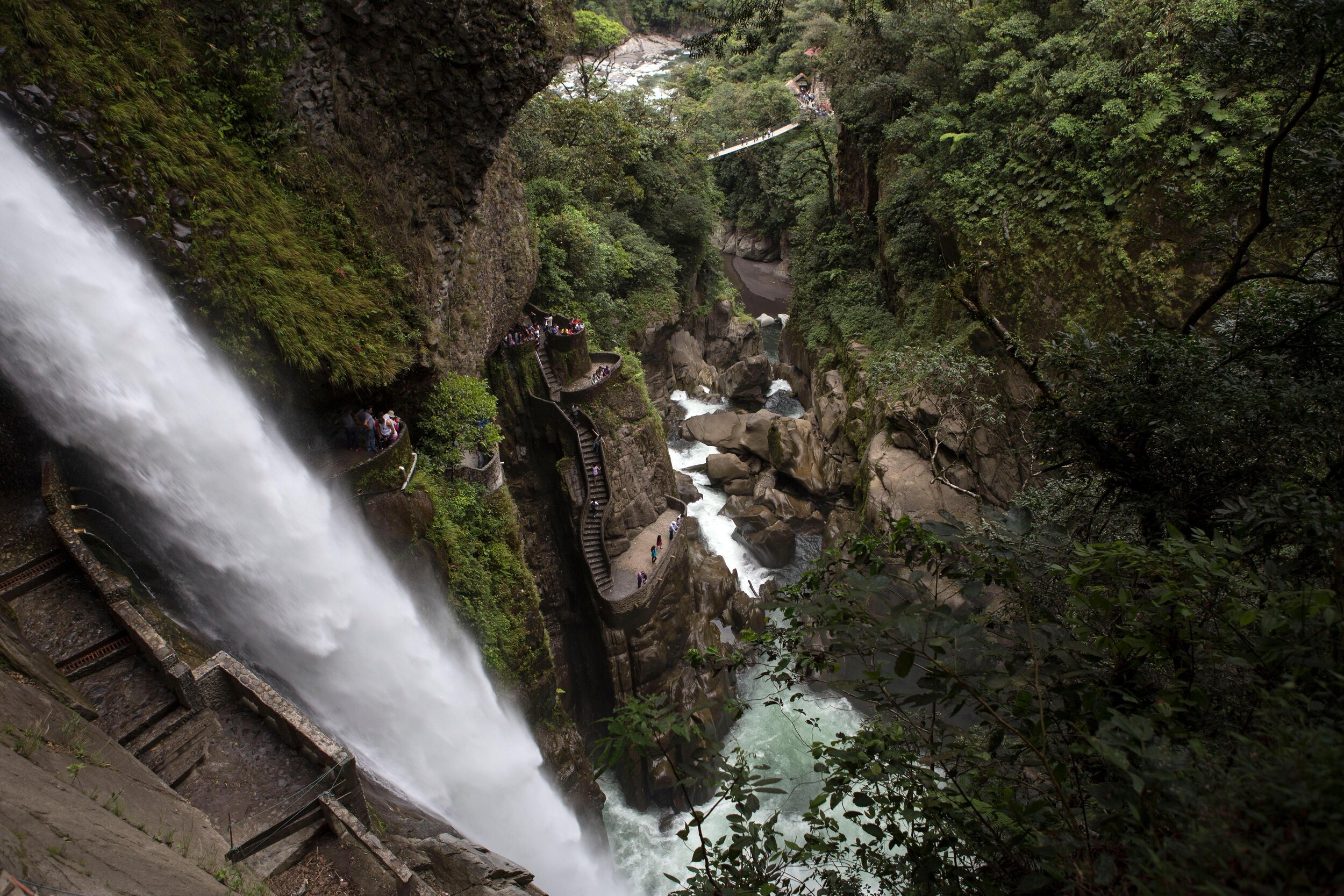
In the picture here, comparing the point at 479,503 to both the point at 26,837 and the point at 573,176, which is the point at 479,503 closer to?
the point at 26,837

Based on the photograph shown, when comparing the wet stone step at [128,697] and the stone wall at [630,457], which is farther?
the stone wall at [630,457]

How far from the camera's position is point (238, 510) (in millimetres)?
8453

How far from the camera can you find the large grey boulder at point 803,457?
2300cm

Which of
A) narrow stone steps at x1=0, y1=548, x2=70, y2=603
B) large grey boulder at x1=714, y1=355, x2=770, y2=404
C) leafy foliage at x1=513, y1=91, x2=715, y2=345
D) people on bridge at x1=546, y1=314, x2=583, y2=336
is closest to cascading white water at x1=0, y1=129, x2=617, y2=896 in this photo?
narrow stone steps at x1=0, y1=548, x2=70, y2=603

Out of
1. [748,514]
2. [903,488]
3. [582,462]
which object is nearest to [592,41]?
[582,462]

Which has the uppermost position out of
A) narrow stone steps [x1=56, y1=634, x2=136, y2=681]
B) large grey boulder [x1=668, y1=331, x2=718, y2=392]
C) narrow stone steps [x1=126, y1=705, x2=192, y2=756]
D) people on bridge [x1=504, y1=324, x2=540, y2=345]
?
narrow stone steps [x1=56, y1=634, x2=136, y2=681]

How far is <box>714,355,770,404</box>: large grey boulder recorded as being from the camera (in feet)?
101

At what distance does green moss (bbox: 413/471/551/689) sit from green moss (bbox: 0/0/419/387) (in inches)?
113

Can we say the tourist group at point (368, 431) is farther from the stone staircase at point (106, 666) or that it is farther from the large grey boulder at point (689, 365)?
the large grey boulder at point (689, 365)

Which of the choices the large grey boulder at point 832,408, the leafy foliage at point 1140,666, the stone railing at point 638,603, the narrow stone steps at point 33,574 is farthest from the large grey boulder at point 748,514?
the narrow stone steps at point 33,574

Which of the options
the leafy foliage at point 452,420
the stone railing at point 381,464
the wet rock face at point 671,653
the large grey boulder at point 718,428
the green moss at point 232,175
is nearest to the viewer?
the green moss at point 232,175

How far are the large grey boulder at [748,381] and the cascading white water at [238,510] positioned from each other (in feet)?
69.8

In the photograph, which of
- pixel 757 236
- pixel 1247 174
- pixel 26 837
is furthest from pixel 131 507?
pixel 757 236

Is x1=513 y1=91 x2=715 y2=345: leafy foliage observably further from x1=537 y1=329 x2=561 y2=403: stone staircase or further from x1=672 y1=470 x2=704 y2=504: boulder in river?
x1=672 y1=470 x2=704 y2=504: boulder in river
